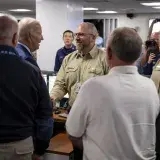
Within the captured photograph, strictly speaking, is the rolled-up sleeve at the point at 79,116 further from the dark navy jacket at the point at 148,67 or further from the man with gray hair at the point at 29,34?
the dark navy jacket at the point at 148,67

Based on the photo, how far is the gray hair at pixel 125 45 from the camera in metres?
1.50

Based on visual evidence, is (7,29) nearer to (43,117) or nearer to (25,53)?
(25,53)

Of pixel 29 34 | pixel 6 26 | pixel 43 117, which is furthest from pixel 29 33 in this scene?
pixel 43 117

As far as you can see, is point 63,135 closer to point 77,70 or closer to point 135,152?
point 77,70

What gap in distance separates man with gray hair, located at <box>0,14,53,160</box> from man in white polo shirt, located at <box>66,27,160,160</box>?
0.34 m

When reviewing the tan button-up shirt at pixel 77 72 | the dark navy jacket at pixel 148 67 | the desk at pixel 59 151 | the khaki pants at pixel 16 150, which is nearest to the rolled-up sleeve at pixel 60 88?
the tan button-up shirt at pixel 77 72

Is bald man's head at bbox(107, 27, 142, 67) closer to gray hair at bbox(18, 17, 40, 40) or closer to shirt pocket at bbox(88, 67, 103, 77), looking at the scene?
gray hair at bbox(18, 17, 40, 40)

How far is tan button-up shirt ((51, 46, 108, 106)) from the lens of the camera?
3004 millimetres

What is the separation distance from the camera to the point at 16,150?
180 cm

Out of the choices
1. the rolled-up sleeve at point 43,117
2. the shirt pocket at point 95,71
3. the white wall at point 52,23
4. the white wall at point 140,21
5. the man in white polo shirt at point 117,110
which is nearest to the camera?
the man in white polo shirt at point 117,110

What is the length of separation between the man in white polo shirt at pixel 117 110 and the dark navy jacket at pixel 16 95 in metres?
0.34

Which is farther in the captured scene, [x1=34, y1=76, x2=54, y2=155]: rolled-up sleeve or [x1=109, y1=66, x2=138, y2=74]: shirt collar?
[x1=34, y1=76, x2=54, y2=155]: rolled-up sleeve

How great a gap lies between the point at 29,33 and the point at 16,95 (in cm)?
70

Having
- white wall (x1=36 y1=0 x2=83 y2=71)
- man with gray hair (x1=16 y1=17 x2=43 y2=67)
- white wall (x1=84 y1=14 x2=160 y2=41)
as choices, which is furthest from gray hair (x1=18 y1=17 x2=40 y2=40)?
white wall (x1=84 y1=14 x2=160 y2=41)
